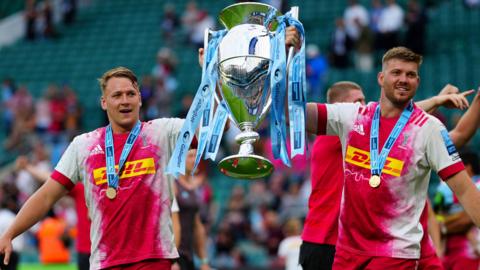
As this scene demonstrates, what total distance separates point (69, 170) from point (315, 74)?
473 inches

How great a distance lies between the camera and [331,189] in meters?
7.34

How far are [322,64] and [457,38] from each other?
9.33 feet

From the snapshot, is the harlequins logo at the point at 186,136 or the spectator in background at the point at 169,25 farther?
the spectator in background at the point at 169,25

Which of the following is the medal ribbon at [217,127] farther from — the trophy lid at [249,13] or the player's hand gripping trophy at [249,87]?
the trophy lid at [249,13]

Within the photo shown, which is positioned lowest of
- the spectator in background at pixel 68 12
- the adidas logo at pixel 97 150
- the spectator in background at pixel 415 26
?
the adidas logo at pixel 97 150

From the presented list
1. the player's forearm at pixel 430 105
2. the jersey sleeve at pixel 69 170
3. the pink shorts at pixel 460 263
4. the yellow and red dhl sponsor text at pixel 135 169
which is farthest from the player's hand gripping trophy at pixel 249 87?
the pink shorts at pixel 460 263

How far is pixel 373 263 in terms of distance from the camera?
20.6 ft

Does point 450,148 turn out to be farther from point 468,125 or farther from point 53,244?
point 53,244

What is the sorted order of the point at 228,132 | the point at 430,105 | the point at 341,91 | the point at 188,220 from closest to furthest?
1. the point at 430,105
2. the point at 341,91
3. the point at 188,220
4. the point at 228,132

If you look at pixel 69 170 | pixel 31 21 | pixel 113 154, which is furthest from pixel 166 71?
pixel 113 154

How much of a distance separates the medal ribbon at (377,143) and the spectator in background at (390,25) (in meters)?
12.7

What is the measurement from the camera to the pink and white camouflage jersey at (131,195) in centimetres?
643

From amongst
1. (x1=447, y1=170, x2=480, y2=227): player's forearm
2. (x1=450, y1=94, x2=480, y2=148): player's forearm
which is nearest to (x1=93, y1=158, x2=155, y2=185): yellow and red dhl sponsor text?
(x1=447, y1=170, x2=480, y2=227): player's forearm

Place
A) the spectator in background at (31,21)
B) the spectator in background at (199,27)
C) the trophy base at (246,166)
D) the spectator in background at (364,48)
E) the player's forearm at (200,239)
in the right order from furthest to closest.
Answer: the spectator in background at (31,21), the spectator in background at (199,27), the spectator in background at (364,48), the player's forearm at (200,239), the trophy base at (246,166)
